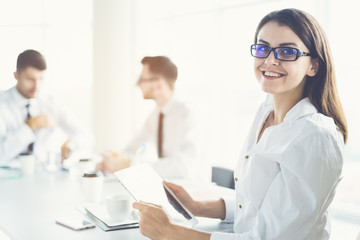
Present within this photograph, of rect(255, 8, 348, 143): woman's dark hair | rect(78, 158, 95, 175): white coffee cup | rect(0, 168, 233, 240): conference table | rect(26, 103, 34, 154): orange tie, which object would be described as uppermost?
rect(255, 8, 348, 143): woman's dark hair

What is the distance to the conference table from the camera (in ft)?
4.38

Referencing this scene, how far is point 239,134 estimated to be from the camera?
536cm

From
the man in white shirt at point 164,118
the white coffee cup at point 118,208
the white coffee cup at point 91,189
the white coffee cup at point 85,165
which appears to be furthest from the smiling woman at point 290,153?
the man in white shirt at point 164,118

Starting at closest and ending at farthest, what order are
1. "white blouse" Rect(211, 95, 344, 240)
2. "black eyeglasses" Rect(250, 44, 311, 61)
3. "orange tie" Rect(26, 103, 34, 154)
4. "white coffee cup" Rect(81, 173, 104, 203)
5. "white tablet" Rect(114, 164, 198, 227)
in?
1. "white blouse" Rect(211, 95, 344, 240)
2. "black eyeglasses" Rect(250, 44, 311, 61)
3. "white tablet" Rect(114, 164, 198, 227)
4. "white coffee cup" Rect(81, 173, 104, 203)
5. "orange tie" Rect(26, 103, 34, 154)

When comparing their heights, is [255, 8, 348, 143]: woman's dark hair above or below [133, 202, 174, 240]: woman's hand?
above

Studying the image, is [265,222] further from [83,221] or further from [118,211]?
[83,221]

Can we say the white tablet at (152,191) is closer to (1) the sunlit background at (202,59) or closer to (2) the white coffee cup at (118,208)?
(2) the white coffee cup at (118,208)

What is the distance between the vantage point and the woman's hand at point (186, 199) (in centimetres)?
156

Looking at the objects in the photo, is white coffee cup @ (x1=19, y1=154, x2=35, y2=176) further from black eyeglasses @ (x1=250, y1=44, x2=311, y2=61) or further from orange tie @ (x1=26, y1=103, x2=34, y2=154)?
black eyeglasses @ (x1=250, y1=44, x2=311, y2=61)

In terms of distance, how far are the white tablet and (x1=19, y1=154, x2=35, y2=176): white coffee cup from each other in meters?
0.99

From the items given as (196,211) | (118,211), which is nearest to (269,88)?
(196,211)

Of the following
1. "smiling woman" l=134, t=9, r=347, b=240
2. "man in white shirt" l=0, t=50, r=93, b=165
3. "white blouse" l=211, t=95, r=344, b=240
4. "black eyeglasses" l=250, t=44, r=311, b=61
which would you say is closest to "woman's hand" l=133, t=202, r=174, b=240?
"smiling woman" l=134, t=9, r=347, b=240

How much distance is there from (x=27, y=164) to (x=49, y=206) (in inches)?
26.0

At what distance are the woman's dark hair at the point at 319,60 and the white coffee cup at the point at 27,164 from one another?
59.4 inches
